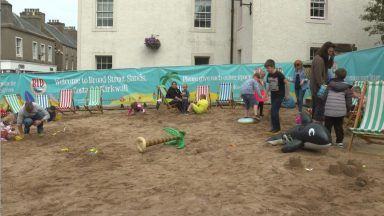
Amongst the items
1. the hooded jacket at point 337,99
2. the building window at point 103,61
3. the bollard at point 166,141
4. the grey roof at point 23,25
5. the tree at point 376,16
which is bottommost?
the bollard at point 166,141

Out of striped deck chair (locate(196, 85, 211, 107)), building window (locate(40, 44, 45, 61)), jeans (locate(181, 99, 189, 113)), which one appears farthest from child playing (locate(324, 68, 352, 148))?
building window (locate(40, 44, 45, 61))

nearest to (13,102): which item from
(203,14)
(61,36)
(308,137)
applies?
(203,14)

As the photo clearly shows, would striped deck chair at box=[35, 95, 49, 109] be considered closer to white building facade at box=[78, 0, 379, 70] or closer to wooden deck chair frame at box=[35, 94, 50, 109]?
wooden deck chair frame at box=[35, 94, 50, 109]

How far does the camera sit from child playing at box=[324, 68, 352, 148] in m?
8.08

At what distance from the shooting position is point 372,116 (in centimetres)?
814

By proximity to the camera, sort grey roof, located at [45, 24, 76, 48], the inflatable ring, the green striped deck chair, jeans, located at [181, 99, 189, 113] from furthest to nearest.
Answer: grey roof, located at [45, 24, 76, 48], the green striped deck chair, jeans, located at [181, 99, 189, 113], the inflatable ring

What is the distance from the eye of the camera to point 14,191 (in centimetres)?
656

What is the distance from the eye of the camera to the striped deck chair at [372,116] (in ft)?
25.2

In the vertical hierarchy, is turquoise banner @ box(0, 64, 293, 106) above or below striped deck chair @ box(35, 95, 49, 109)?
above

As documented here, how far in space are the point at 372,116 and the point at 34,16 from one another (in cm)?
5322

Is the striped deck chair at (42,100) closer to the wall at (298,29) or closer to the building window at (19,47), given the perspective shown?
the wall at (298,29)

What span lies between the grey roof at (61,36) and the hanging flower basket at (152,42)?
3797cm

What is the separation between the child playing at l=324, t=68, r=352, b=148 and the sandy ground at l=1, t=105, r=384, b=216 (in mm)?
537

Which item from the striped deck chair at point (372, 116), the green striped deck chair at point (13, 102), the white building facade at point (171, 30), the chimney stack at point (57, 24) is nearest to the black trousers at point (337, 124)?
the striped deck chair at point (372, 116)
